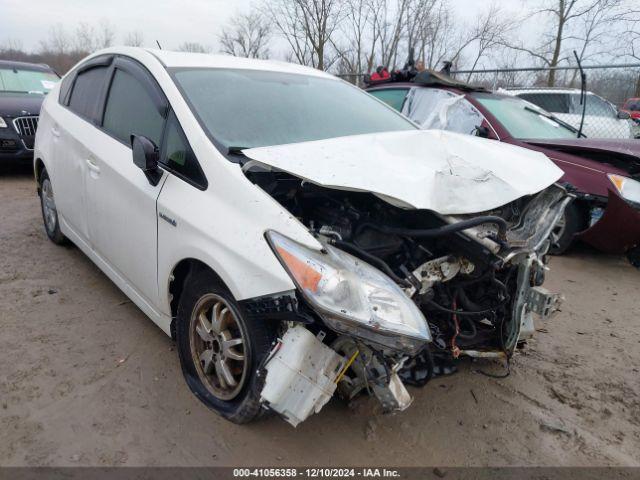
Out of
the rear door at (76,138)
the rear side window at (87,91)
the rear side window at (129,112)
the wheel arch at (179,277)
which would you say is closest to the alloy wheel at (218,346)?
the wheel arch at (179,277)

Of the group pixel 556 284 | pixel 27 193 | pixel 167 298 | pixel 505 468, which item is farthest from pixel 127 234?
pixel 27 193

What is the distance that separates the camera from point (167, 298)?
2.44m

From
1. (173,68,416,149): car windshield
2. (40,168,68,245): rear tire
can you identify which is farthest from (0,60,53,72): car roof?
(173,68,416,149): car windshield

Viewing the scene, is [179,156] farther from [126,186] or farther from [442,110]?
[442,110]

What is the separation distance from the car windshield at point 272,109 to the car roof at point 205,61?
0.07 m

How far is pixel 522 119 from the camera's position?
5.31m

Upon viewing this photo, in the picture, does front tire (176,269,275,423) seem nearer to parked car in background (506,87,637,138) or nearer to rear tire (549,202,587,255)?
rear tire (549,202,587,255)

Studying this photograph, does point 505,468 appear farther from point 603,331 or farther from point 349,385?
point 603,331

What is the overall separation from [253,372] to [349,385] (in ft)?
1.48

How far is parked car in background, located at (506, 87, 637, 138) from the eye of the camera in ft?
30.0

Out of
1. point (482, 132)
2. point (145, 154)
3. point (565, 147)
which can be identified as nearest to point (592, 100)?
point (565, 147)

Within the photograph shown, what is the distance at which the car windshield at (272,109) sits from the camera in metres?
2.47

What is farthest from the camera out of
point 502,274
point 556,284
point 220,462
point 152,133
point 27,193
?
point 27,193

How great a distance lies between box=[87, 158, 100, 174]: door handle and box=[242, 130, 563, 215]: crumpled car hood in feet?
4.13
